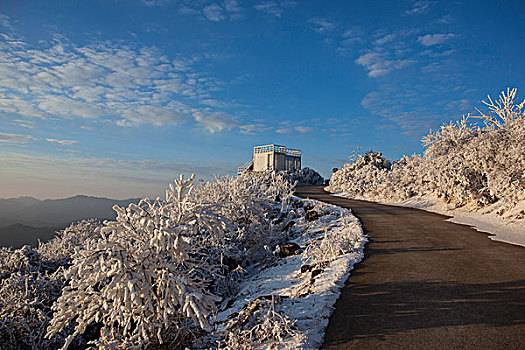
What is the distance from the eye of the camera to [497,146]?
13.5 meters

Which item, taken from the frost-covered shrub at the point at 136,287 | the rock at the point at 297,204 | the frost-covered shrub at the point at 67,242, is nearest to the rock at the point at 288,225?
the rock at the point at 297,204

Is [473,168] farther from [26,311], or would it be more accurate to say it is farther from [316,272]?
[26,311]

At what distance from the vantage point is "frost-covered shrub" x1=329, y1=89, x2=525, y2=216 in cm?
1237

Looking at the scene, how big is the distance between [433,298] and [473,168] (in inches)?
452

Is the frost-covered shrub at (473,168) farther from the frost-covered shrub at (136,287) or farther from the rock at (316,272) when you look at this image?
the frost-covered shrub at (136,287)

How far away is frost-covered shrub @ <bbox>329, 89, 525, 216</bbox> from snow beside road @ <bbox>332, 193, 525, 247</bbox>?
1.38ft

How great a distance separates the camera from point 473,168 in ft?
46.9

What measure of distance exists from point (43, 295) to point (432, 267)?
32.7 ft

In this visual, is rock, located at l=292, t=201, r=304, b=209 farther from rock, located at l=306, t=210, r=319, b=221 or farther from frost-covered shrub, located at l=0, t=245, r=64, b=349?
frost-covered shrub, located at l=0, t=245, r=64, b=349

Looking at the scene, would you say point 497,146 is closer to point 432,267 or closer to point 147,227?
point 432,267

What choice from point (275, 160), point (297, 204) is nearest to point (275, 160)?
point (275, 160)

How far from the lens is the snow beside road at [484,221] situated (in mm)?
9844

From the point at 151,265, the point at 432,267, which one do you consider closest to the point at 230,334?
the point at 151,265

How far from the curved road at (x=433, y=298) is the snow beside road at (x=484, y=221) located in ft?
3.52
